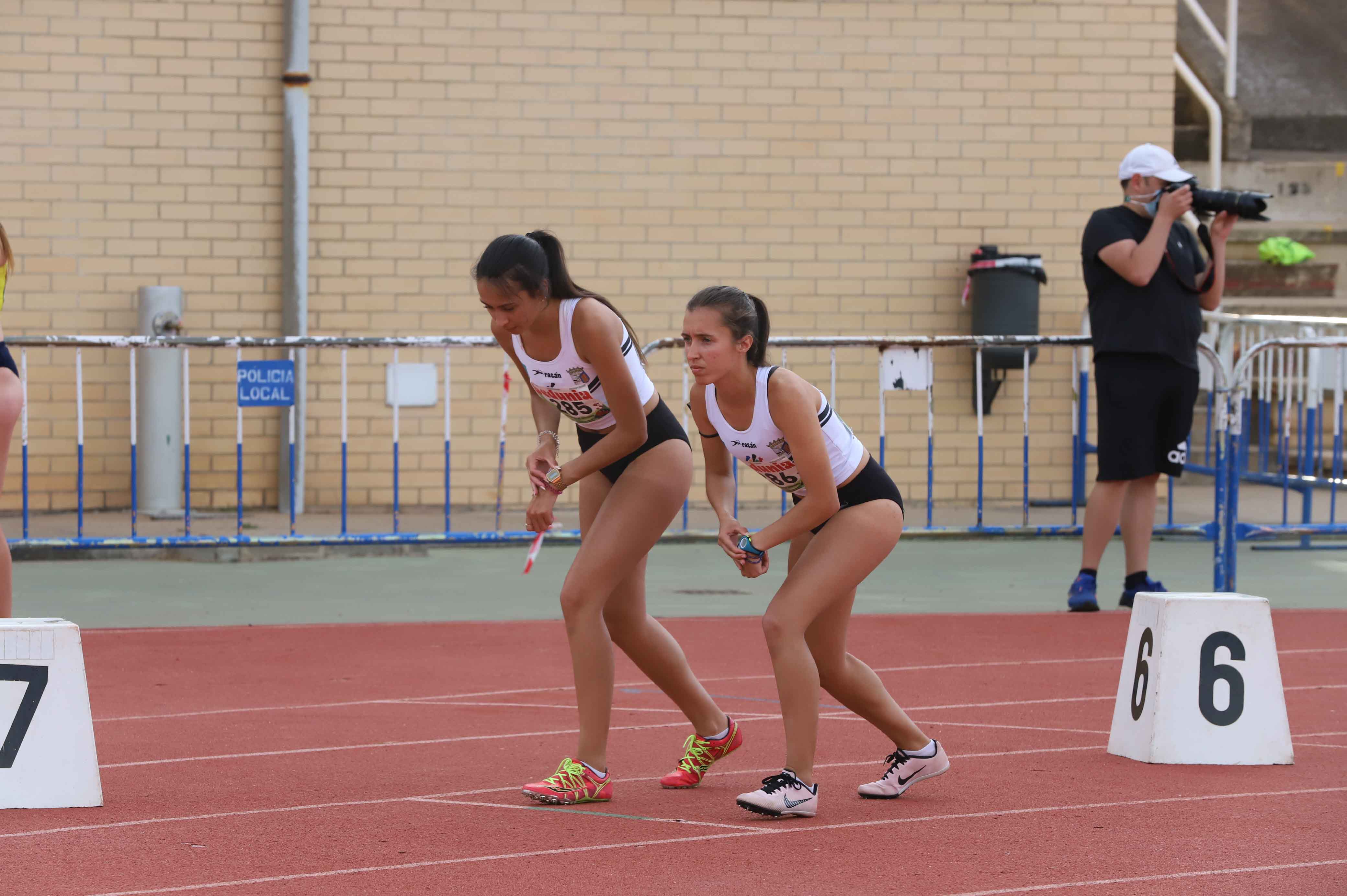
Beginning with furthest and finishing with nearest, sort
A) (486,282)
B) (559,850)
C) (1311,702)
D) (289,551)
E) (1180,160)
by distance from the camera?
(1180,160) → (289,551) → (1311,702) → (486,282) → (559,850)

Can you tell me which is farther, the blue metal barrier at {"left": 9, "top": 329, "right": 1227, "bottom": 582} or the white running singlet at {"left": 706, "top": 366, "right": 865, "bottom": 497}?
the blue metal barrier at {"left": 9, "top": 329, "right": 1227, "bottom": 582}

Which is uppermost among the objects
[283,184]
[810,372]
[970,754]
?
[283,184]

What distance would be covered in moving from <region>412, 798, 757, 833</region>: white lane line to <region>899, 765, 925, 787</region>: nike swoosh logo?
55 cm

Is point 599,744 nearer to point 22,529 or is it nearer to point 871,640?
point 871,640

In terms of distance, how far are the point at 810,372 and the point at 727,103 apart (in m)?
2.07

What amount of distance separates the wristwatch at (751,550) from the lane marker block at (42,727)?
1823 mm

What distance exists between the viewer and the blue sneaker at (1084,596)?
8.29 metres

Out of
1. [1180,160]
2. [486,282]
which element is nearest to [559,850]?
[486,282]

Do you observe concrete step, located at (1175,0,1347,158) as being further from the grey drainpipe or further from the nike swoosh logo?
the nike swoosh logo

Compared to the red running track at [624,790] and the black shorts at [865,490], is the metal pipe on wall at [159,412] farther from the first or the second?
the black shorts at [865,490]

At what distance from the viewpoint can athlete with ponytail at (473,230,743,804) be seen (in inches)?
182

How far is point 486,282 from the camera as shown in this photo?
14.9ft

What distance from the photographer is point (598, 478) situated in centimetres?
493

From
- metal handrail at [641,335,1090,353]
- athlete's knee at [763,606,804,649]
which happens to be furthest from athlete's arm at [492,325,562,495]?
metal handrail at [641,335,1090,353]
